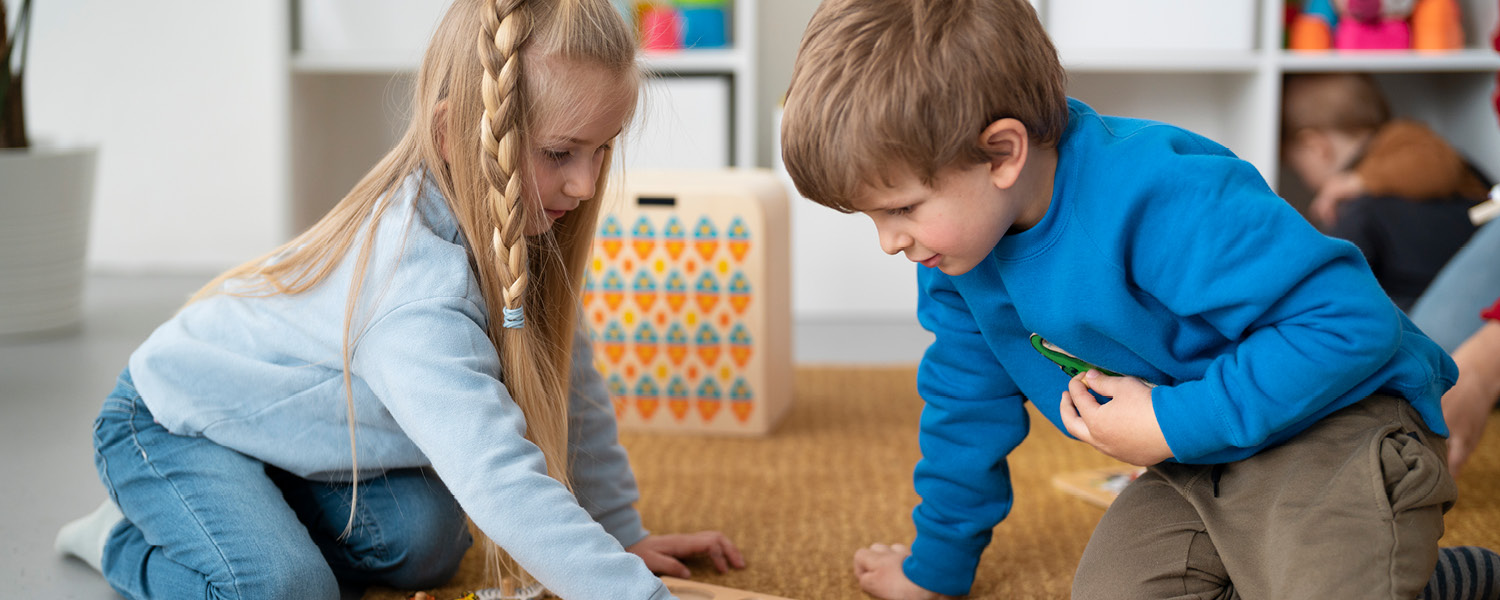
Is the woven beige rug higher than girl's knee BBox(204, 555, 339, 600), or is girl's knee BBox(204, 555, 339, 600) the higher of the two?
girl's knee BBox(204, 555, 339, 600)

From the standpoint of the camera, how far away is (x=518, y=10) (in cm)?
72

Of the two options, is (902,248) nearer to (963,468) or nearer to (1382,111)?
(963,468)

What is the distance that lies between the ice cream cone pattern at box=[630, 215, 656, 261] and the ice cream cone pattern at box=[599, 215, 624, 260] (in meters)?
0.02

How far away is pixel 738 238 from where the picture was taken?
128 centimetres

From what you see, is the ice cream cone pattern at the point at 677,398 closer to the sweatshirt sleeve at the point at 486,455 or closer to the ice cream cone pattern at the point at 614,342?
the ice cream cone pattern at the point at 614,342

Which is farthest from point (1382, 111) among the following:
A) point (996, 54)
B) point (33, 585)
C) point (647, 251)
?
point (33, 585)

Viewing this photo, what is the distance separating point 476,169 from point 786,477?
52 cm

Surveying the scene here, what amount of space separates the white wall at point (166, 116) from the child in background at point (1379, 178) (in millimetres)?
1866

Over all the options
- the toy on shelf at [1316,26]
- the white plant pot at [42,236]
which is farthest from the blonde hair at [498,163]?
the toy on shelf at [1316,26]

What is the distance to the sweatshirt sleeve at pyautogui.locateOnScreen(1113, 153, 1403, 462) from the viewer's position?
0.61 meters

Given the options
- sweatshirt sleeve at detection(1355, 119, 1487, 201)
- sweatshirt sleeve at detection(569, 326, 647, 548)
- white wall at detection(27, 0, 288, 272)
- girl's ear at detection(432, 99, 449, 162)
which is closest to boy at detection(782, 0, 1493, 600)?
girl's ear at detection(432, 99, 449, 162)

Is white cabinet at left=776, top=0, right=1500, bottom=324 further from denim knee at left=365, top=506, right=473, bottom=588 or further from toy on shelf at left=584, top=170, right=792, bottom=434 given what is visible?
denim knee at left=365, top=506, right=473, bottom=588

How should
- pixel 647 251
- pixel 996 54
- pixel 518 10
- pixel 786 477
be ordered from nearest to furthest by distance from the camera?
pixel 996 54 → pixel 518 10 → pixel 786 477 → pixel 647 251

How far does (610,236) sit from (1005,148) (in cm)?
74
